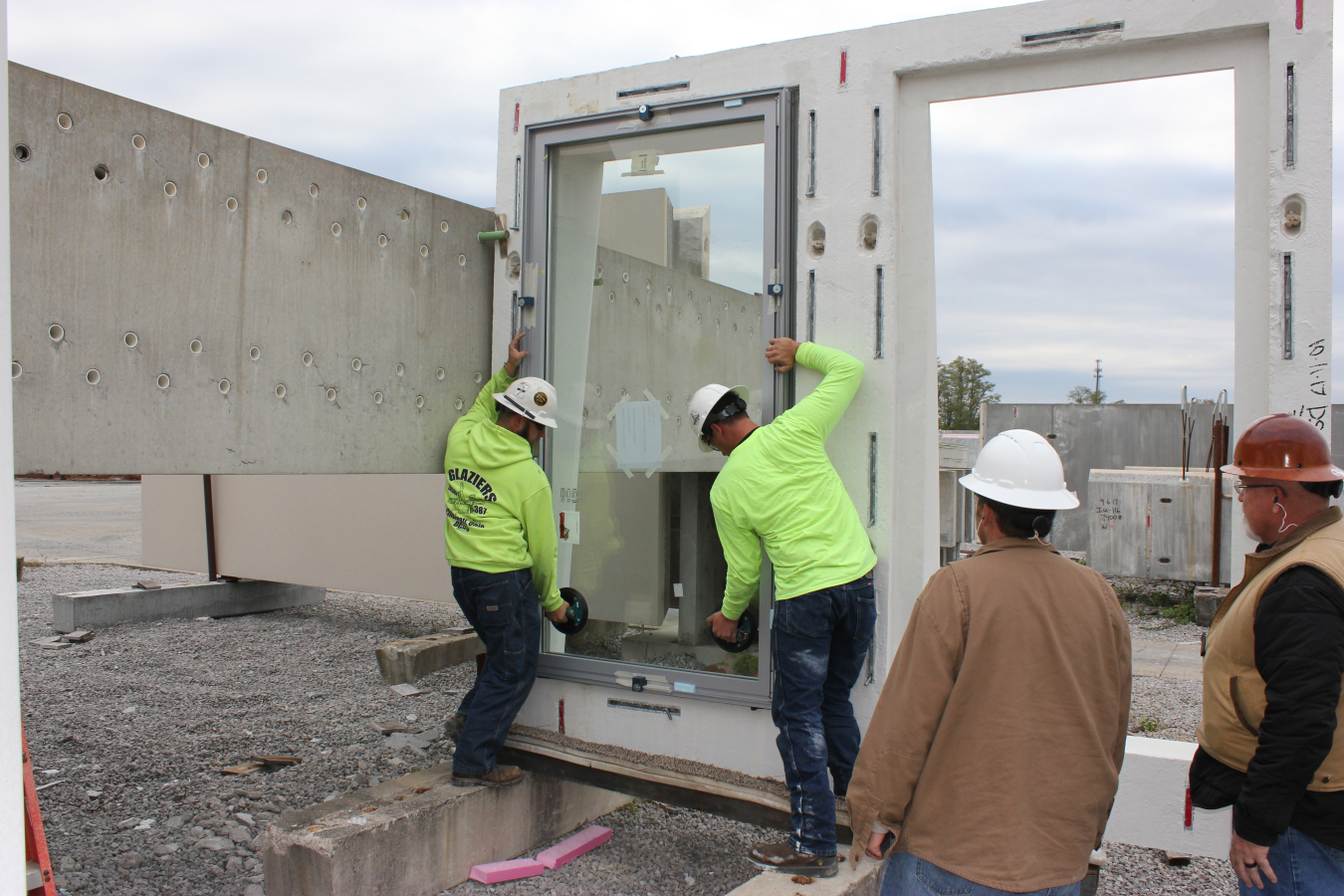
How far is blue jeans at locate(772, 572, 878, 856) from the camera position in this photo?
359 centimetres

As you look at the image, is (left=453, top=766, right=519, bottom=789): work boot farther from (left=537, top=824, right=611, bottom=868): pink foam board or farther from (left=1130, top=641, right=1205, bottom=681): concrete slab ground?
(left=1130, top=641, right=1205, bottom=681): concrete slab ground

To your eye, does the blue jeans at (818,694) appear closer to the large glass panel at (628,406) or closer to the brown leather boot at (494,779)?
the large glass panel at (628,406)

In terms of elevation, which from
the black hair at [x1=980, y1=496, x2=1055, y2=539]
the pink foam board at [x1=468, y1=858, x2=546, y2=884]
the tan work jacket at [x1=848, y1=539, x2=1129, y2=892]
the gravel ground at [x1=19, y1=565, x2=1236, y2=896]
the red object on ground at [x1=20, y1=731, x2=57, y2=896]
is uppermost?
the black hair at [x1=980, y1=496, x2=1055, y2=539]

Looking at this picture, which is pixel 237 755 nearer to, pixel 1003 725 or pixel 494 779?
pixel 494 779

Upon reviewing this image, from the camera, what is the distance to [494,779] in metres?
4.30

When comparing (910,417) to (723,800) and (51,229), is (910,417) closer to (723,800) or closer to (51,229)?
(723,800)

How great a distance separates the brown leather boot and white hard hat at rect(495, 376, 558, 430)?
5.35ft

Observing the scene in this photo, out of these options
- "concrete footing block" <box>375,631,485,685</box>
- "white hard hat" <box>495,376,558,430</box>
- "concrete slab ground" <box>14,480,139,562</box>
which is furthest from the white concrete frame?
"concrete slab ground" <box>14,480,139,562</box>

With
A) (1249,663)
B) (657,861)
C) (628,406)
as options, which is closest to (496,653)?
(657,861)

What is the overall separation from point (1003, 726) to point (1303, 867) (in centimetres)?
89

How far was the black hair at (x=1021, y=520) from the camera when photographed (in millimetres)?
2229

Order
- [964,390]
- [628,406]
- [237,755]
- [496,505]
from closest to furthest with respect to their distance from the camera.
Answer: [496,505]
[628,406]
[237,755]
[964,390]

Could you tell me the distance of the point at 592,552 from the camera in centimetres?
482

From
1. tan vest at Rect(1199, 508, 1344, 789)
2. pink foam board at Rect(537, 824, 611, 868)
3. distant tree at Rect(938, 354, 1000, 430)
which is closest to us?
tan vest at Rect(1199, 508, 1344, 789)
